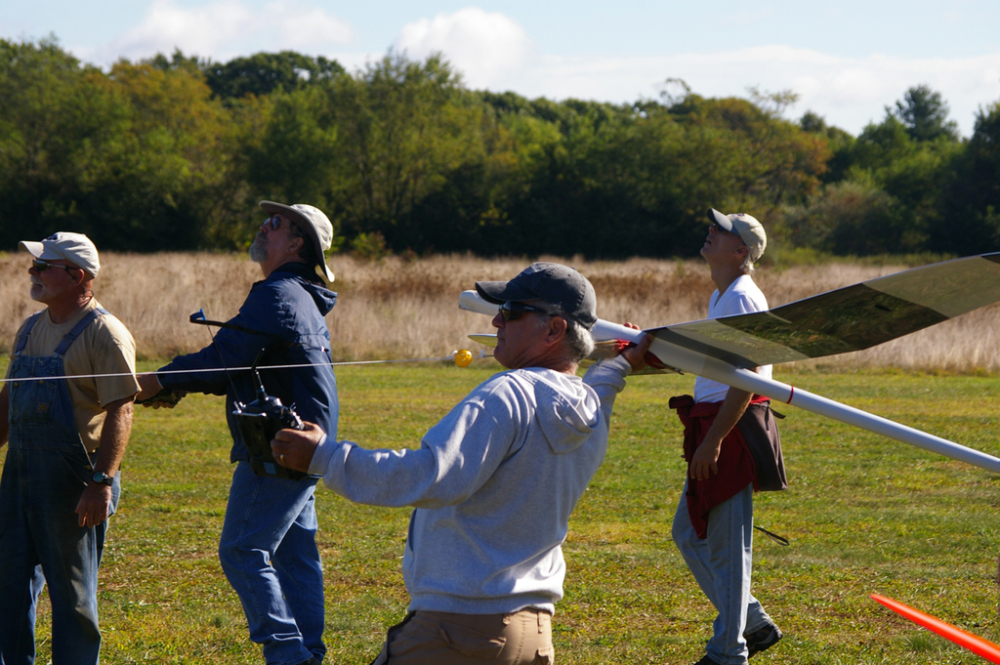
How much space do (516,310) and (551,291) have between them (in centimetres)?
10

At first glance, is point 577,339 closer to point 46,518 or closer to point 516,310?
point 516,310

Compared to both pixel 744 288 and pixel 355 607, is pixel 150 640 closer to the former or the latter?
pixel 355 607

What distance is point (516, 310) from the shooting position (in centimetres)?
230

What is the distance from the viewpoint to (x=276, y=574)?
386 cm

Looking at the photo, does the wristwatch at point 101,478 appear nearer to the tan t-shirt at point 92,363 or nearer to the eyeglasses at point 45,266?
the tan t-shirt at point 92,363

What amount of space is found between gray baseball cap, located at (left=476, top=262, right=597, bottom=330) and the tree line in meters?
44.9

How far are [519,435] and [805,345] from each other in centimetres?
104

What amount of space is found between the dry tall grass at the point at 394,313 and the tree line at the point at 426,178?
26.1 m

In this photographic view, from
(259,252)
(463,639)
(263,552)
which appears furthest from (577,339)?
(259,252)

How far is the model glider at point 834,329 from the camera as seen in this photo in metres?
2.41

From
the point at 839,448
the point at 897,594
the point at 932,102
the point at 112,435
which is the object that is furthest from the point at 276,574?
the point at 932,102

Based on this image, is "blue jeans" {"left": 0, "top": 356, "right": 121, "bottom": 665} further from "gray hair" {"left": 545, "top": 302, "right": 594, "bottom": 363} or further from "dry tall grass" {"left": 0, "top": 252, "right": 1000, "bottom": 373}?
"dry tall grass" {"left": 0, "top": 252, "right": 1000, "bottom": 373}

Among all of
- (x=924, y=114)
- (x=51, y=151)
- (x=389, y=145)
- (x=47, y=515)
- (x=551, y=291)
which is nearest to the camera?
(x=551, y=291)

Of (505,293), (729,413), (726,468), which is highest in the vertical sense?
(505,293)
